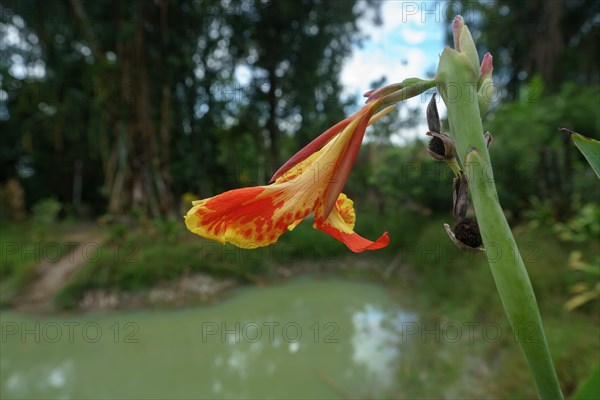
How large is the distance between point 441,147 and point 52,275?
4.49 m

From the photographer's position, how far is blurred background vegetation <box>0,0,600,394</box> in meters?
3.31

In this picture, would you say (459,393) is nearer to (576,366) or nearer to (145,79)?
(576,366)

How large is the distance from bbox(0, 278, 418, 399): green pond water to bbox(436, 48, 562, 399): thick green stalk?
2.08m

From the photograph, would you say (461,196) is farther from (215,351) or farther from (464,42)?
(215,351)

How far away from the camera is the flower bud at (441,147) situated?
0.31m

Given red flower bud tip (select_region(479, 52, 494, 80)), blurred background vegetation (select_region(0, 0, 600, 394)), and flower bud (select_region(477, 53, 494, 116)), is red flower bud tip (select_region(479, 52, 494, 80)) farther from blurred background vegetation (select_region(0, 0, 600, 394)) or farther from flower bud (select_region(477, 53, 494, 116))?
blurred background vegetation (select_region(0, 0, 600, 394))

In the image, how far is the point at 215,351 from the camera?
280 cm

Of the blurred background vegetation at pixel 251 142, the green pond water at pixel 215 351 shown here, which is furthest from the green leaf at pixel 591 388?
the green pond water at pixel 215 351

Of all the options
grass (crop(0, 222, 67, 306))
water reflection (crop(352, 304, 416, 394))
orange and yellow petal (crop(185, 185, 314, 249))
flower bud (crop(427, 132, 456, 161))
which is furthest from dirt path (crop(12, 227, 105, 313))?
flower bud (crop(427, 132, 456, 161))

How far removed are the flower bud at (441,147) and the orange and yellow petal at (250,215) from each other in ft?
0.35

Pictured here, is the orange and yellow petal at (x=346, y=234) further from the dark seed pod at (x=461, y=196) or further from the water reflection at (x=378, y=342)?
the water reflection at (x=378, y=342)

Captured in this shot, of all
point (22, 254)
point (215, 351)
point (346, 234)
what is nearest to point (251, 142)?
point (22, 254)

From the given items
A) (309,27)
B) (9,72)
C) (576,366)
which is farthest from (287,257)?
(9,72)

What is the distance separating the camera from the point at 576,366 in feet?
5.45
